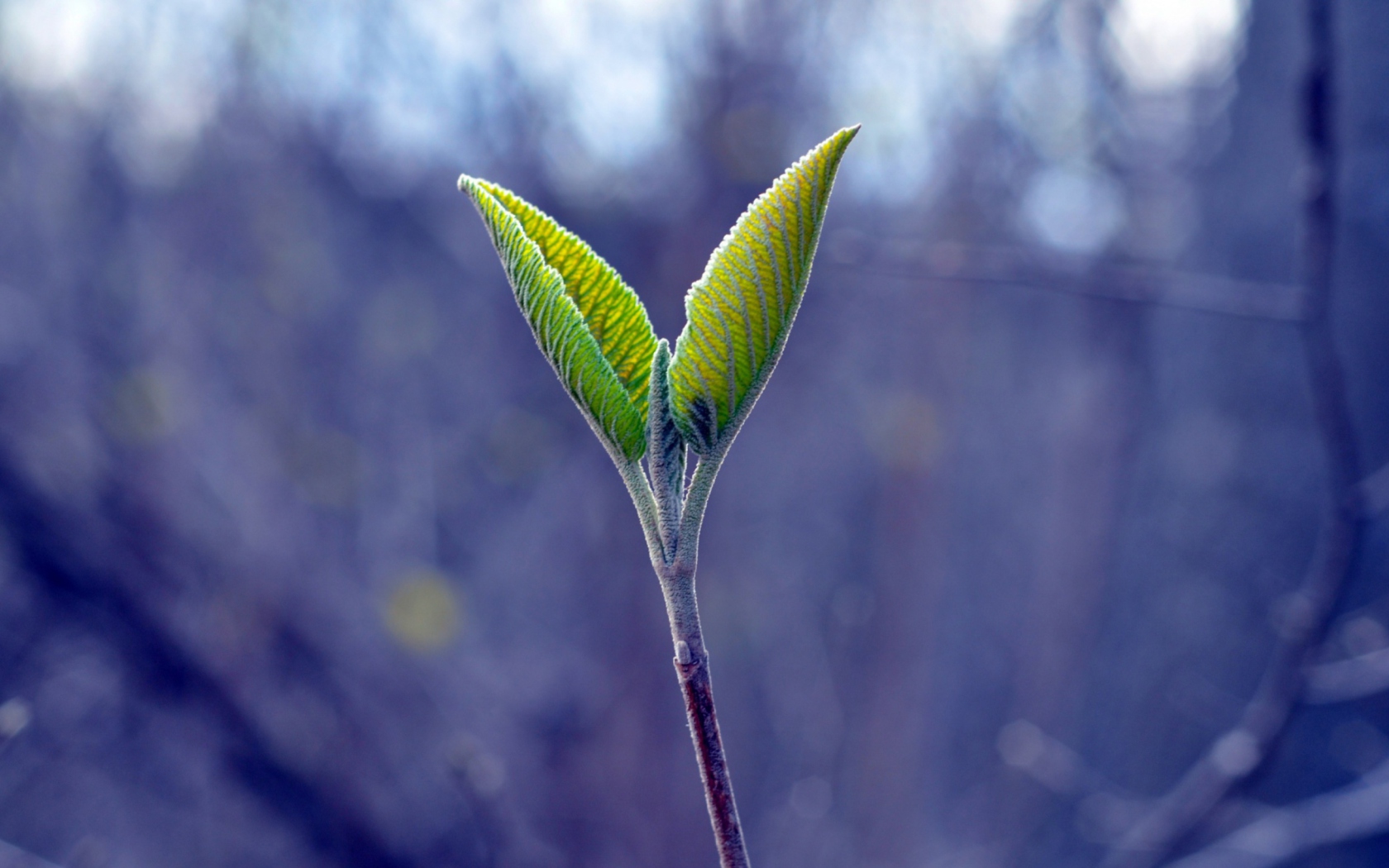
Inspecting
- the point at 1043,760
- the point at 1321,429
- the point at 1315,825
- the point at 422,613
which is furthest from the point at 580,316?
the point at 422,613

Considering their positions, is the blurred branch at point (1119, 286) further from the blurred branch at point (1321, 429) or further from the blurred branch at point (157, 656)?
the blurred branch at point (157, 656)

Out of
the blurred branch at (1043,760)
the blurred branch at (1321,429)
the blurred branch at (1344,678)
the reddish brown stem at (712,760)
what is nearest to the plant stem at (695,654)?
the reddish brown stem at (712,760)

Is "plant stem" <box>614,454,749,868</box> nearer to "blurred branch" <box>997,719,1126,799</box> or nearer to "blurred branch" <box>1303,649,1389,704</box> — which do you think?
"blurred branch" <box>1303,649,1389,704</box>

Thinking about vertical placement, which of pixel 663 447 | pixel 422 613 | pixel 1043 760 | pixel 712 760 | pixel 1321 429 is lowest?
pixel 712 760

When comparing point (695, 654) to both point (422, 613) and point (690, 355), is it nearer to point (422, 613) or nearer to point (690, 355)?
point (690, 355)

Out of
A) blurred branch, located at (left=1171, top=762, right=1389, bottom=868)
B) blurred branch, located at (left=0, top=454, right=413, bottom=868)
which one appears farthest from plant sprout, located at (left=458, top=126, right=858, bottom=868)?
blurred branch, located at (left=0, top=454, right=413, bottom=868)
